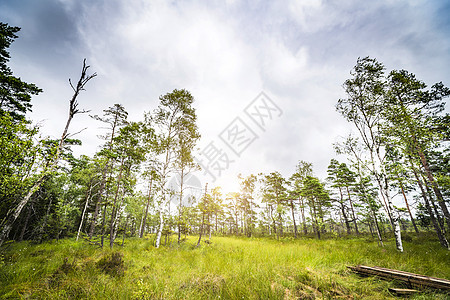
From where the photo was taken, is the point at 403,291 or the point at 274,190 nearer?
the point at 403,291

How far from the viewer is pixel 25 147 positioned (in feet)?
16.9

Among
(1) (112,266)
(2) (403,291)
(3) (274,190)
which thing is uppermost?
(3) (274,190)

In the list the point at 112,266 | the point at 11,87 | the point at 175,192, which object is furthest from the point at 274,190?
the point at 11,87

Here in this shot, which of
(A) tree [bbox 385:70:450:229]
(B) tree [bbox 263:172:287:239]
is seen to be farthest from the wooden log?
(B) tree [bbox 263:172:287:239]

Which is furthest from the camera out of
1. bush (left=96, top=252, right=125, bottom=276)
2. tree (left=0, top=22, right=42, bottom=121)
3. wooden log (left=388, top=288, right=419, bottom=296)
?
tree (left=0, top=22, right=42, bottom=121)

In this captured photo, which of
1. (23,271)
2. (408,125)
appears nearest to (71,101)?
(23,271)

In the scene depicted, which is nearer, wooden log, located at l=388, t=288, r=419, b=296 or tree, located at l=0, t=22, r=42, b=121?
wooden log, located at l=388, t=288, r=419, b=296

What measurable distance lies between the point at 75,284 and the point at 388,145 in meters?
17.5

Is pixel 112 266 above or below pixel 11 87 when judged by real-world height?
below

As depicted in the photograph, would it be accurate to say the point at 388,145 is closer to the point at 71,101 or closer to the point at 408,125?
the point at 408,125

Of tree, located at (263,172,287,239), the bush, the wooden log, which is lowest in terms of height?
the bush

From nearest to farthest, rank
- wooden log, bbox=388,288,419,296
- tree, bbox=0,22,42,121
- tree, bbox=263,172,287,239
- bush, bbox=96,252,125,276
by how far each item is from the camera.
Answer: wooden log, bbox=388,288,419,296 → bush, bbox=96,252,125,276 → tree, bbox=0,22,42,121 → tree, bbox=263,172,287,239

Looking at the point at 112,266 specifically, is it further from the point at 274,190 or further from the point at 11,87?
the point at 274,190

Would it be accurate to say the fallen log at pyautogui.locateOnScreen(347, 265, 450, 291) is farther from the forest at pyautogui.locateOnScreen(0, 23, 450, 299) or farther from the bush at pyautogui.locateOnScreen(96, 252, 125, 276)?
the bush at pyautogui.locateOnScreen(96, 252, 125, 276)
